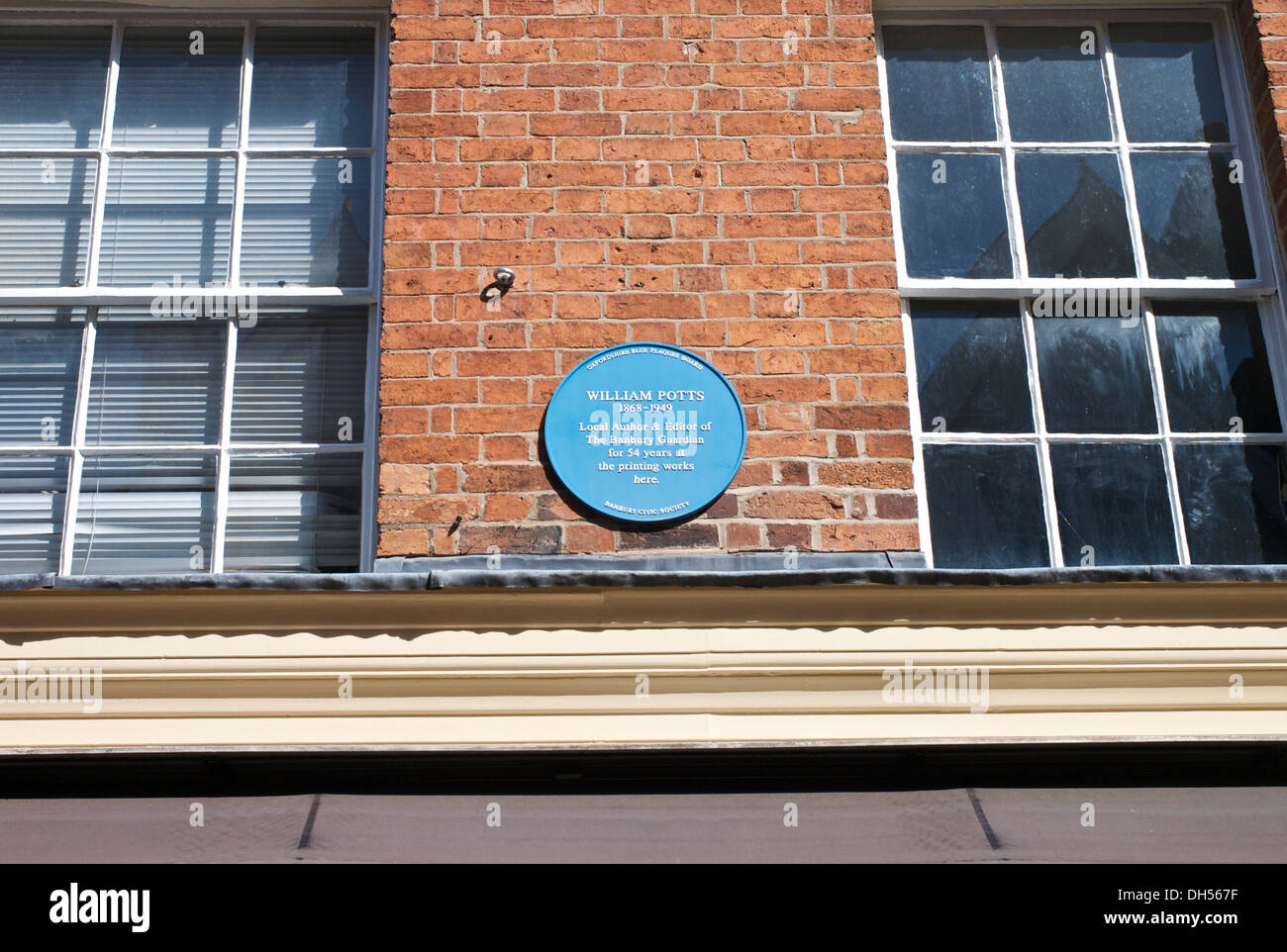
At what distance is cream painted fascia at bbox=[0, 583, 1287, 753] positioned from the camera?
339 centimetres

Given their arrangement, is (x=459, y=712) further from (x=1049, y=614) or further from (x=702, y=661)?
(x=1049, y=614)

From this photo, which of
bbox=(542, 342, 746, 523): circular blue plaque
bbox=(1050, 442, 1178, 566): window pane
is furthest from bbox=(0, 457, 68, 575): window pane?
bbox=(1050, 442, 1178, 566): window pane

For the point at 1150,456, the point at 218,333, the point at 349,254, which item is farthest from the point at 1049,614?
the point at 218,333

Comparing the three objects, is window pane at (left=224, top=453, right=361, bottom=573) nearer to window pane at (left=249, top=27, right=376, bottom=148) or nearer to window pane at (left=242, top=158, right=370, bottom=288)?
window pane at (left=242, top=158, right=370, bottom=288)

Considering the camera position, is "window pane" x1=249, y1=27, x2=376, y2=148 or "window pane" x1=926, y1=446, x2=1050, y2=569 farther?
"window pane" x1=249, y1=27, x2=376, y2=148

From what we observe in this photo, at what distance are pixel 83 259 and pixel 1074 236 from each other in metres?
3.67

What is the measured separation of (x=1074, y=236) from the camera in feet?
14.2

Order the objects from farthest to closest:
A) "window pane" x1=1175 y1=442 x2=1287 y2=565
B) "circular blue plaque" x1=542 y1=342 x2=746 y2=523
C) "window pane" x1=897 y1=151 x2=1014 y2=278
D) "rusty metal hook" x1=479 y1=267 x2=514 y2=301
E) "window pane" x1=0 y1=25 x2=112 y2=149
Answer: "window pane" x1=0 y1=25 x2=112 y2=149 < "window pane" x1=897 y1=151 x2=1014 y2=278 < "window pane" x1=1175 y1=442 x2=1287 y2=565 < "rusty metal hook" x1=479 y1=267 x2=514 y2=301 < "circular blue plaque" x1=542 y1=342 x2=746 y2=523

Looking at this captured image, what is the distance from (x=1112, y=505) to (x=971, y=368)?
2.21 ft

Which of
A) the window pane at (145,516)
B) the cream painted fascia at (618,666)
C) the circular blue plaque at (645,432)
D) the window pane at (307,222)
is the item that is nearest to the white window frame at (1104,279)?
the cream painted fascia at (618,666)

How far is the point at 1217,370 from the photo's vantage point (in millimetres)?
4195

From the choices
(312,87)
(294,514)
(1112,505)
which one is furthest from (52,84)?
(1112,505)

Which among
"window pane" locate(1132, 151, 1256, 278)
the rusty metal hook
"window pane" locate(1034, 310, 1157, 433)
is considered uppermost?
"window pane" locate(1132, 151, 1256, 278)

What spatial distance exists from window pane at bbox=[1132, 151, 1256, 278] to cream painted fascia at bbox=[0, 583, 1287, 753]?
1.40 m
